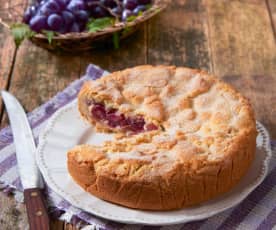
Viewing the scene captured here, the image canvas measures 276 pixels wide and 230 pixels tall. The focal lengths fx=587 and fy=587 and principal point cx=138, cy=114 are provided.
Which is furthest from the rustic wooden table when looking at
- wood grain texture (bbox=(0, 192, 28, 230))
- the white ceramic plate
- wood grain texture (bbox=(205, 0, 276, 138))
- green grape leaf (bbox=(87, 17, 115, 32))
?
wood grain texture (bbox=(0, 192, 28, 230))

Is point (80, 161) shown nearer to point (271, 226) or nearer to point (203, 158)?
point (203, 158)

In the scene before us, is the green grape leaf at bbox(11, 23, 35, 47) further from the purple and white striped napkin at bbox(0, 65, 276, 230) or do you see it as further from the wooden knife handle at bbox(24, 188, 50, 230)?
the wooden knife handle at bbox(24, 188, 50, 230)

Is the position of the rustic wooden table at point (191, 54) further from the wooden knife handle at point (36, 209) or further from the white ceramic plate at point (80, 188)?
the wooden knife handle at point (36, 209)

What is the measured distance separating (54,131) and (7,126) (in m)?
0.22

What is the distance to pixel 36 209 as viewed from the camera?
1.53 meters

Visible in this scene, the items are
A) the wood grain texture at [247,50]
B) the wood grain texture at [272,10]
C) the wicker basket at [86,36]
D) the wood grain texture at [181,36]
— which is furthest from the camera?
the wood grain texture at [272,10]

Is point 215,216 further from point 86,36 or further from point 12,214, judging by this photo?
point 86,36

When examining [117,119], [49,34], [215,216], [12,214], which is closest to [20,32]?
[49,34]

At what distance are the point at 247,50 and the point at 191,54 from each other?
23 cm

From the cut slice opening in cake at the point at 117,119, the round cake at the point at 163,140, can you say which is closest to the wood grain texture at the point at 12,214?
the round cake at the point at 163,140

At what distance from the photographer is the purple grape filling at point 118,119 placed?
176 centimetres

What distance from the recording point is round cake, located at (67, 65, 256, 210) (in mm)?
1492

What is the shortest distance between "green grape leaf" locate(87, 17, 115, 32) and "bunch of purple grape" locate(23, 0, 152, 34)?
0.11 feet

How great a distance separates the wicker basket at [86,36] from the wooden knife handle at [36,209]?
2.64 feet
